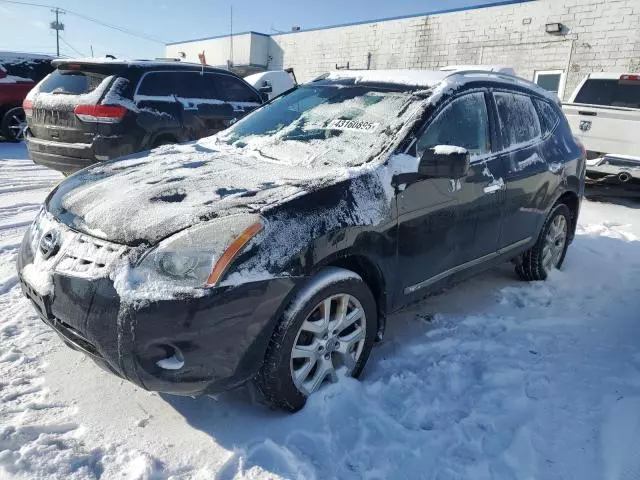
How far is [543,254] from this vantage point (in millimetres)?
4496

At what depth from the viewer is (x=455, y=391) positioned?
9.27 feet

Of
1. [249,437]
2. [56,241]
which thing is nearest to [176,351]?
[249,437]

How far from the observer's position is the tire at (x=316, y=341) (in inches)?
91.4

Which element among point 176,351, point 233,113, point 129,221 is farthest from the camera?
point 233,113

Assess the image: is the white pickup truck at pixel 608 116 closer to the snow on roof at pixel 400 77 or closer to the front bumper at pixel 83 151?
the snow on roof at pixel 400 77

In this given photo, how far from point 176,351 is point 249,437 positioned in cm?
60

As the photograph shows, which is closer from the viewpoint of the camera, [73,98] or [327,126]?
[327,126]

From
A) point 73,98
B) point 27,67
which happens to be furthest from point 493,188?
point 27,67

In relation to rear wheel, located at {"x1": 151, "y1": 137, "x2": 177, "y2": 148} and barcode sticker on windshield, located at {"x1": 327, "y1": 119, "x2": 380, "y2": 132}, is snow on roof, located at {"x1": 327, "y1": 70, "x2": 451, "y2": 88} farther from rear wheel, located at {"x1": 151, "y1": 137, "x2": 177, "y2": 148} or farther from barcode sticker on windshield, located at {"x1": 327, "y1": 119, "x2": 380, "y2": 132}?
rear wheel, located at {"x1": 151, "y1": 137, "x2": 177, "y2": 148}

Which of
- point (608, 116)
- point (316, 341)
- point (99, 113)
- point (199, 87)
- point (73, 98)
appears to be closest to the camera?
point (316, 341)

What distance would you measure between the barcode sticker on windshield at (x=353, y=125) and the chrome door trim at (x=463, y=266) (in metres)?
0.99

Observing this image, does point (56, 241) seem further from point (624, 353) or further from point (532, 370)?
point (624, 353)

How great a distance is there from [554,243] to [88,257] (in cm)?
403

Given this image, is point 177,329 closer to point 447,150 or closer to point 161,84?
point 447,150
